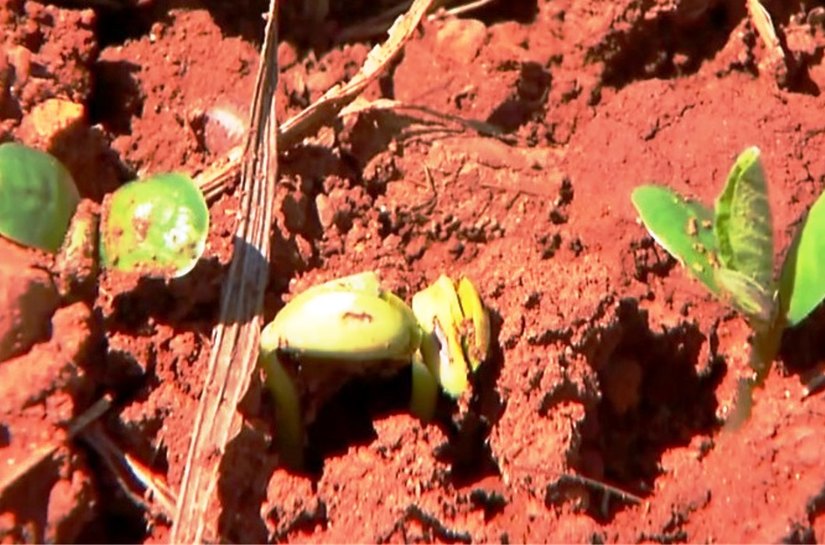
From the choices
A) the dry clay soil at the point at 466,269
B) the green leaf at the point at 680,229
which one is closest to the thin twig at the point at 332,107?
the dry clay soil at the point at 466,269

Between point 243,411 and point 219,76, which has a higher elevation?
point 219,76

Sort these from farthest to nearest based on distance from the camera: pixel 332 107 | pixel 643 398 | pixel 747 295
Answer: pixel 332 107 → pixel 643 398 → pixel 747 295

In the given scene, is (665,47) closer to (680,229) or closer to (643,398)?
(680,229)

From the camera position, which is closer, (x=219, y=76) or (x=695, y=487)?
(x=695, y=487)

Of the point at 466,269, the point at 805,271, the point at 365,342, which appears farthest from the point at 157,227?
the point at 805,271

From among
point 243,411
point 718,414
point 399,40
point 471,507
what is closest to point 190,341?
point 243,411

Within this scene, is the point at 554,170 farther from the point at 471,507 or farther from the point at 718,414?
the point at 471,507

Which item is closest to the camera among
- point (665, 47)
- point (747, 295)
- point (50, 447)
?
point (50, 447)
